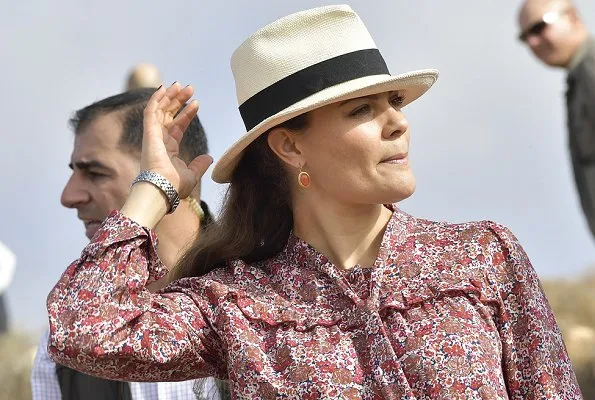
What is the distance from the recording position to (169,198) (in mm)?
3889

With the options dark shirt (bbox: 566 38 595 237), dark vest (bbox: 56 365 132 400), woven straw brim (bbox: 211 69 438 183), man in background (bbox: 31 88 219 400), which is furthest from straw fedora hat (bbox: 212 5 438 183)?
dark shirt (bbox: 566 38 595 237)

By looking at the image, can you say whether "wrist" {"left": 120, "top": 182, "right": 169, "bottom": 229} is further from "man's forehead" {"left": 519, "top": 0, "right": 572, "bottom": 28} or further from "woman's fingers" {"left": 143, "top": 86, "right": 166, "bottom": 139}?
"man's forehead" {"left": 519, "top": 0, "right": 572, "bottom": 28}

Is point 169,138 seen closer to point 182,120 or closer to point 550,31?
point 182,120

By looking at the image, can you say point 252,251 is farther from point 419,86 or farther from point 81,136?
point 81,136

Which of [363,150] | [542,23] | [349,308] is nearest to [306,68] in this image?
[363,150]

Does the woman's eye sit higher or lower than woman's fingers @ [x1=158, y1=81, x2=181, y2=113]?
lower

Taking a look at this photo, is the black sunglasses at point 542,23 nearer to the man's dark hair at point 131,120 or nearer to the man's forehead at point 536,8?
the man's forehead at point 536,8

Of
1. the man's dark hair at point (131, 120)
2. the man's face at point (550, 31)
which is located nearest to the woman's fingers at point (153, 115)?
the man's dark hair at point (131, 120)

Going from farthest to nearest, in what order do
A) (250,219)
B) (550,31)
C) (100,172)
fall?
(550,31) < (100,172) < (250,219)

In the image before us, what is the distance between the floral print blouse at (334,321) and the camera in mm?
3465

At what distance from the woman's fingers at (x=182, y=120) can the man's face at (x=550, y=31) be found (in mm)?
3370

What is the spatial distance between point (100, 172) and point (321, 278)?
63.6 inches

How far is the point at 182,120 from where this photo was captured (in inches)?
162

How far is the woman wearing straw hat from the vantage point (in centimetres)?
350
